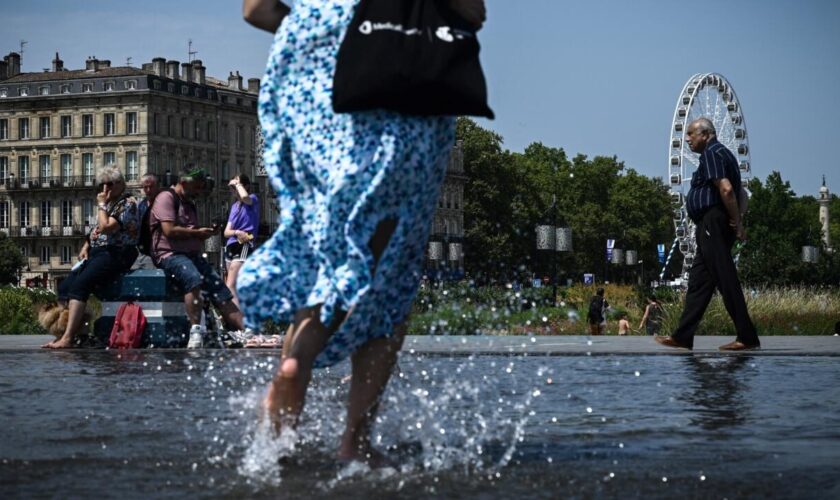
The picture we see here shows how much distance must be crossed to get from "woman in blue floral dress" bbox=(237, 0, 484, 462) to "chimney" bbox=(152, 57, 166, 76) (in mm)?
137497

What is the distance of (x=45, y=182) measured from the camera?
136000 mm

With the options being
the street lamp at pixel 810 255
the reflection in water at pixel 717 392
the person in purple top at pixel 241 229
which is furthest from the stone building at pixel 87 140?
the reflection in water at pixel 717 392

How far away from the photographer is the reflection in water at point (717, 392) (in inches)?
259

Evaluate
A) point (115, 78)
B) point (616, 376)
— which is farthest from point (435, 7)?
point (115, 78)

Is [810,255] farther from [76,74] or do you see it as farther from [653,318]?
[76,74]

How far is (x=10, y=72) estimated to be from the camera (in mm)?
145000

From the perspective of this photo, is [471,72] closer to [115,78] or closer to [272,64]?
[272,64]

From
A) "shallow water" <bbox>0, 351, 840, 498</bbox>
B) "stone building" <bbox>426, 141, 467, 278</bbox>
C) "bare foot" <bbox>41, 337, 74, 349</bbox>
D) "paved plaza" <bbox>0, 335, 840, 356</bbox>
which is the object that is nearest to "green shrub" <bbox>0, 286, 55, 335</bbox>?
"paved plaza" <bbox>0, 335, 840, 356</bbox>

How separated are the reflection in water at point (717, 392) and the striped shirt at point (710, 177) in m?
1.44

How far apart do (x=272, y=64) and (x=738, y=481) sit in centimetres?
197

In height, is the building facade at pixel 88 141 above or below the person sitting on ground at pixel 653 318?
above

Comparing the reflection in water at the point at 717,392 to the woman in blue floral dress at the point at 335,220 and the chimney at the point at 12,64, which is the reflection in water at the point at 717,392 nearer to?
the woman in blue floral dress at the point at 335,220

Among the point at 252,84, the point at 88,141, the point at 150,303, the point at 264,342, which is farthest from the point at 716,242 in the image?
the point at 252,84

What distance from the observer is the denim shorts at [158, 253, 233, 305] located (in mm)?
13289
